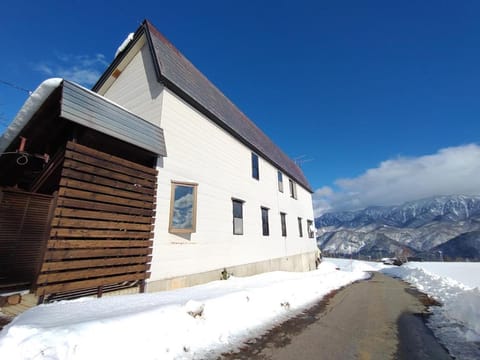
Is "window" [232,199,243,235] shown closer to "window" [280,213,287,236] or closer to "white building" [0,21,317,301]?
"white building" [0,21,317,301]

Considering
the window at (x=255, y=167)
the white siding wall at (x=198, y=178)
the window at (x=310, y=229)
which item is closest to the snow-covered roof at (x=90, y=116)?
the white siding wall at (x=198, y=178)

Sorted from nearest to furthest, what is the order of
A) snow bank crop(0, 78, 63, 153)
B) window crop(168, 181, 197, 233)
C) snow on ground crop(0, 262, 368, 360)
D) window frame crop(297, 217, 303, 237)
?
snow on ground crop(0, 262, 368, 360) < snow bank crop(0, 78, 63, 153) < window crop(168, 181, 197, 233) < window frame crop(297, 217, 303, 237)

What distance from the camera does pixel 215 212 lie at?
9.59 m

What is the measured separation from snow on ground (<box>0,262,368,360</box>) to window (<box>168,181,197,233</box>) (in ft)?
10.1

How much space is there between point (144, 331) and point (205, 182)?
21.1ft

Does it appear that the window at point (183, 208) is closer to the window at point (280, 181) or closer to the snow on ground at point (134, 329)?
the snow on ground at point (134, 329)

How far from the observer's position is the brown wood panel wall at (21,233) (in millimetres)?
6121

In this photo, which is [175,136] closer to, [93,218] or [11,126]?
[93,218]

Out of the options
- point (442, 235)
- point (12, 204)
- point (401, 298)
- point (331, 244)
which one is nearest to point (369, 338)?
point (401, 298)

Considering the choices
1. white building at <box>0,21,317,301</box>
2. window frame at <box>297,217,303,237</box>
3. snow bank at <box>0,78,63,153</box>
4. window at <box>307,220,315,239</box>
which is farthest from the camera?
window at <box>307,220,315,239</box>

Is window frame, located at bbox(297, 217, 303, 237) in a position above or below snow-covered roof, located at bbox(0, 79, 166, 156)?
below

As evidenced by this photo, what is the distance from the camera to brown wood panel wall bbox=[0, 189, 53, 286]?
612 cm

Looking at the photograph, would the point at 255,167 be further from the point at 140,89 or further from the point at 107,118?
the point at 107,118

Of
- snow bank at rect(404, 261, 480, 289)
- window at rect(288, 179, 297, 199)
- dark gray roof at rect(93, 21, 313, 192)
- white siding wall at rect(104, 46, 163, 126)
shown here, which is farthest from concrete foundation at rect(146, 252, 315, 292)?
snow bank at rect(404, 261, 480, 289)
